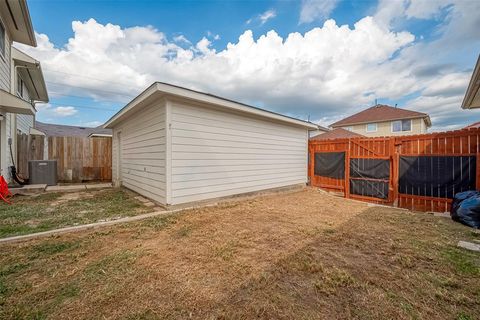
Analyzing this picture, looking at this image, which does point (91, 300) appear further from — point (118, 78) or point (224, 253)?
point (118, 78)

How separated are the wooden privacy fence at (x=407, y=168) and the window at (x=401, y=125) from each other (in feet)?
58.1

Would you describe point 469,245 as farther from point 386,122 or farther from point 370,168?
point 386,122

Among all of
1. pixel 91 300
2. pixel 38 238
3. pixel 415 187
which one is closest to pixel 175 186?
pixel 38 238

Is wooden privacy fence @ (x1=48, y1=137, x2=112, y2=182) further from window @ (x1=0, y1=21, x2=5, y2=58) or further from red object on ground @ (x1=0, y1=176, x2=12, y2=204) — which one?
red object on ground @ (x1=0, y1=176, x2=12, y2=204)

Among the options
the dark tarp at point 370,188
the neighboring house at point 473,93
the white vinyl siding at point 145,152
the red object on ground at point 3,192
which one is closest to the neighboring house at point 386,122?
the neighboring house at point 473,93

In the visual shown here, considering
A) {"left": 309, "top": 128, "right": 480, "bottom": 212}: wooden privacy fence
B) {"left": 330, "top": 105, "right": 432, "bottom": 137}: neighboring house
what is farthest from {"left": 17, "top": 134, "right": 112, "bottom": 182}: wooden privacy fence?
{"left": 330, "top": 105, "right": 432, "bottom": 137}: neighboring house

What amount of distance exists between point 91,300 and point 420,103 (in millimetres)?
30676

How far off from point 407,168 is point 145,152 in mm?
7414

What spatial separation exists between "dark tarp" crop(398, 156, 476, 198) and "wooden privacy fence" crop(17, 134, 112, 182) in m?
11.1

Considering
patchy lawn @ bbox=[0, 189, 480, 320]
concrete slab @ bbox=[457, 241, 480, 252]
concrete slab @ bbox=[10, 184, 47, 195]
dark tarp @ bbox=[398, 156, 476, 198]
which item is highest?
dark tarp @ bbox=[398, 156, 476, 198]

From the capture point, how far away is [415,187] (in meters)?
5.76

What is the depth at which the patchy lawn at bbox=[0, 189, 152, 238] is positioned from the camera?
11.5ft

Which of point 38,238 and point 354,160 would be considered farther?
point 354,160

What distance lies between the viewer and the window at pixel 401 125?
65.9 feet
